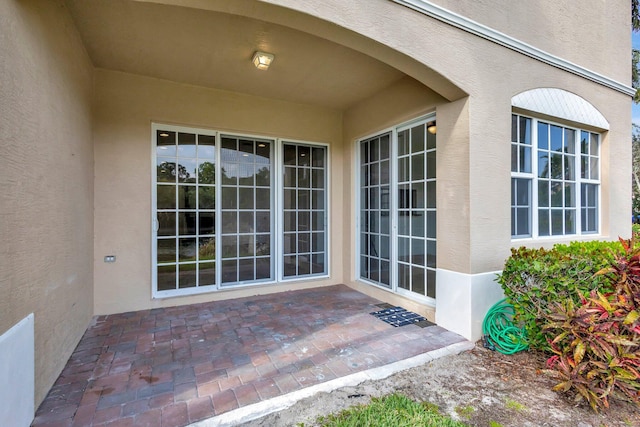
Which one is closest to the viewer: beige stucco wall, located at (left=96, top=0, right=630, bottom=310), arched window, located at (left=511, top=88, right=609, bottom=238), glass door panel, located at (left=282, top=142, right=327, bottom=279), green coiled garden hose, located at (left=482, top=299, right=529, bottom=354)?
beige stucco wall, located at (left=96, top=0, right=630, bottom=310)

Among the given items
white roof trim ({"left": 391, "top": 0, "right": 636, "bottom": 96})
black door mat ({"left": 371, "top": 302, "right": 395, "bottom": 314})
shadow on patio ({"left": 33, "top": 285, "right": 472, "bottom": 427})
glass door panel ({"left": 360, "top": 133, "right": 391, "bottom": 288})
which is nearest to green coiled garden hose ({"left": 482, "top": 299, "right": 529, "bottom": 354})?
shadow on patio ({"left": 33, "top": 285, "right": 472, "bottom": 427})

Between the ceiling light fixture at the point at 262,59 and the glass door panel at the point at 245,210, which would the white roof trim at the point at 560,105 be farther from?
the glass door panel at the point at 245,210

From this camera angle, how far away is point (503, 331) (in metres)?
3.36

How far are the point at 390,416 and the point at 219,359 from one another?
1748 millimetres

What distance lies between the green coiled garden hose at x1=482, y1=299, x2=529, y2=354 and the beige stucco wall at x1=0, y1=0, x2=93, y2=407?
13.7 feet

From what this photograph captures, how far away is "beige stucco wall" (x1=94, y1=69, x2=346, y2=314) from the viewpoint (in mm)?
4242

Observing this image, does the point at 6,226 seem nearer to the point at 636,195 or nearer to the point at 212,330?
the point at 212,330

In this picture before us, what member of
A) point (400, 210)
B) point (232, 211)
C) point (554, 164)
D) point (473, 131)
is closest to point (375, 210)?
point (400, 210)

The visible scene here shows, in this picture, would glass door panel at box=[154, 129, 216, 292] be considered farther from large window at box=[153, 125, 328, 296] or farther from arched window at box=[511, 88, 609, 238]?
arched window at box=[511, 88, 609, 238]

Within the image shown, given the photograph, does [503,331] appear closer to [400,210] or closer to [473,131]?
[400,210]

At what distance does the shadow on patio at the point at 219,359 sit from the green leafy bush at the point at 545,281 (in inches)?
29.0

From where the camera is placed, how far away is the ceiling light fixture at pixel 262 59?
3711mm

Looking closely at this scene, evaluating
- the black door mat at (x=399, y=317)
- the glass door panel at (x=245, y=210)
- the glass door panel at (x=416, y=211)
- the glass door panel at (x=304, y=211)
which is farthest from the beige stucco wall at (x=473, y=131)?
the glass door panel at (x=245, y=210)

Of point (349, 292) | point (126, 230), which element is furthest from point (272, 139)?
point (349, 292)
